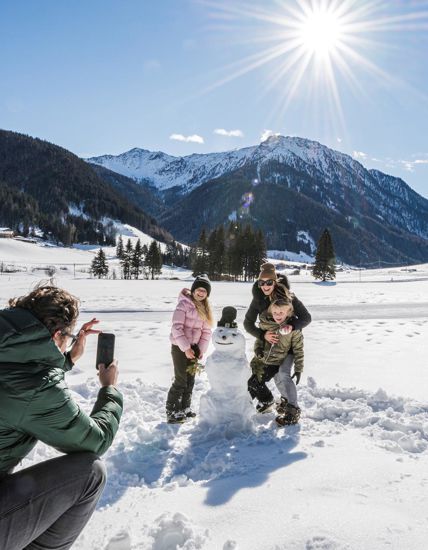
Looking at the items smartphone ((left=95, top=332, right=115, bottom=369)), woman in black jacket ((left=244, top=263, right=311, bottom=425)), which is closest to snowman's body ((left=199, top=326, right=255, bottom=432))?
woman in black jacket ((left=244, top=263, right=311, bottom=425))

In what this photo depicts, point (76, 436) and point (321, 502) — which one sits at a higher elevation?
point (76, 436)

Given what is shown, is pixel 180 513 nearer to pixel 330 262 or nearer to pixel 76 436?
pixel 76 436

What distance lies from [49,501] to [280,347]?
340cm

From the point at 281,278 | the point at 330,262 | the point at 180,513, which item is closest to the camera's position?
the point at 180,513

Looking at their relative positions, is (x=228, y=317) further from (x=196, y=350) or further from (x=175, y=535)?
(x=175, y=535)

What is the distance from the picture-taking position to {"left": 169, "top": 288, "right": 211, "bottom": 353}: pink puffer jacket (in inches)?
196

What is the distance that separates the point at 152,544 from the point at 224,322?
2.54 meters

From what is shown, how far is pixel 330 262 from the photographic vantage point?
176ft

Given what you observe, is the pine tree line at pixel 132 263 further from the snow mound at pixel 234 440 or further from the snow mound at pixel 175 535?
the snow mound at pixel 175 535

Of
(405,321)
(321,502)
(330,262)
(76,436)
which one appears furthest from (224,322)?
(330,262)

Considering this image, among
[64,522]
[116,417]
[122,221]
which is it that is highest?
[122,221]

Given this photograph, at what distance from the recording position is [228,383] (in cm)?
458

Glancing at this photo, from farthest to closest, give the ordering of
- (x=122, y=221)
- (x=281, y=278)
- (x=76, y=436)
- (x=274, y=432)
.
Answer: (x=122, y=221), (x=281, y=278), (x=274, y=432), (x=76, y=436)

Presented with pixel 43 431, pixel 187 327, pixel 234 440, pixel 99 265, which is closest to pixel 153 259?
pixel 99 265
